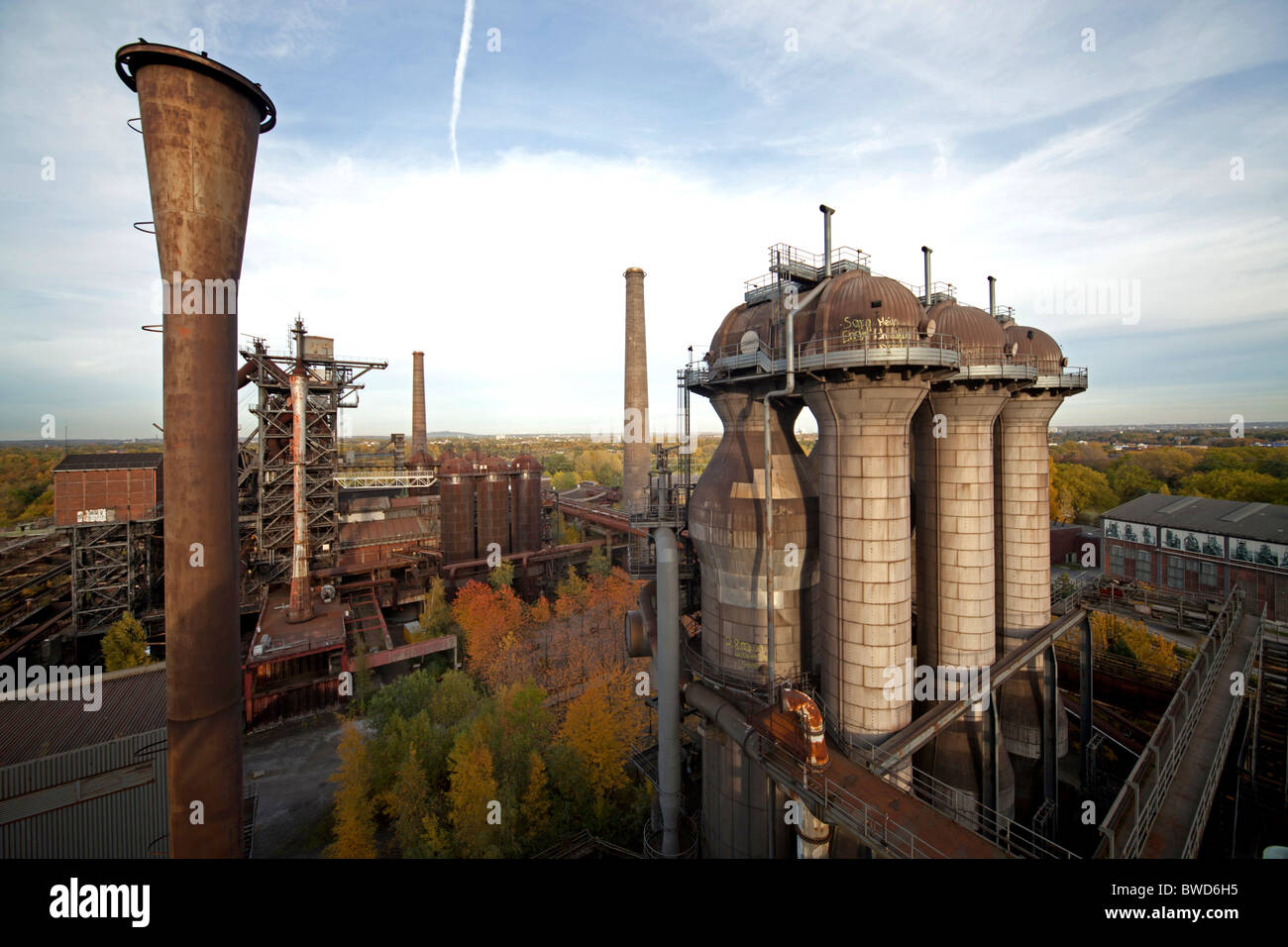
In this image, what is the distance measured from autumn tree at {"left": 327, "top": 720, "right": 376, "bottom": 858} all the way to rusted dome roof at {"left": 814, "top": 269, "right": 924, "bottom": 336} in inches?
825

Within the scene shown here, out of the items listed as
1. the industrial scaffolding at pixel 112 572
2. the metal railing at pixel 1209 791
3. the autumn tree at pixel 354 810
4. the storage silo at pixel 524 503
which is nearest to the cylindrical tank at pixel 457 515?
the storage silo at pixel 524 503

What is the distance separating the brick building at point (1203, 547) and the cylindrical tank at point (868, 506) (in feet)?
119

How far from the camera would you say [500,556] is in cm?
4272

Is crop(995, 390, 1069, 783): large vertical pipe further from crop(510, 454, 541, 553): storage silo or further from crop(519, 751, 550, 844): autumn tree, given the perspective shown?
crop(510, 454, 541, 553): storage silo

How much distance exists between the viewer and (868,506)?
1334 centimetres

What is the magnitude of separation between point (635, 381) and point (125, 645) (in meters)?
32.7

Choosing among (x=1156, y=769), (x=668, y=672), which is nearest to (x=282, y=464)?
(x=668, y=672)

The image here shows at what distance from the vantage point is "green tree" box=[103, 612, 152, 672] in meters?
25.8

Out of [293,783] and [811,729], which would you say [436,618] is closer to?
[293,783]

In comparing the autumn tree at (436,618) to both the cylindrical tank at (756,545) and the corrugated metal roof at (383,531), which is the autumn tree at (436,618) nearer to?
the corrugated metal roof at (383,531)

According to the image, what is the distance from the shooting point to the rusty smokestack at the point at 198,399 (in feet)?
30.7
